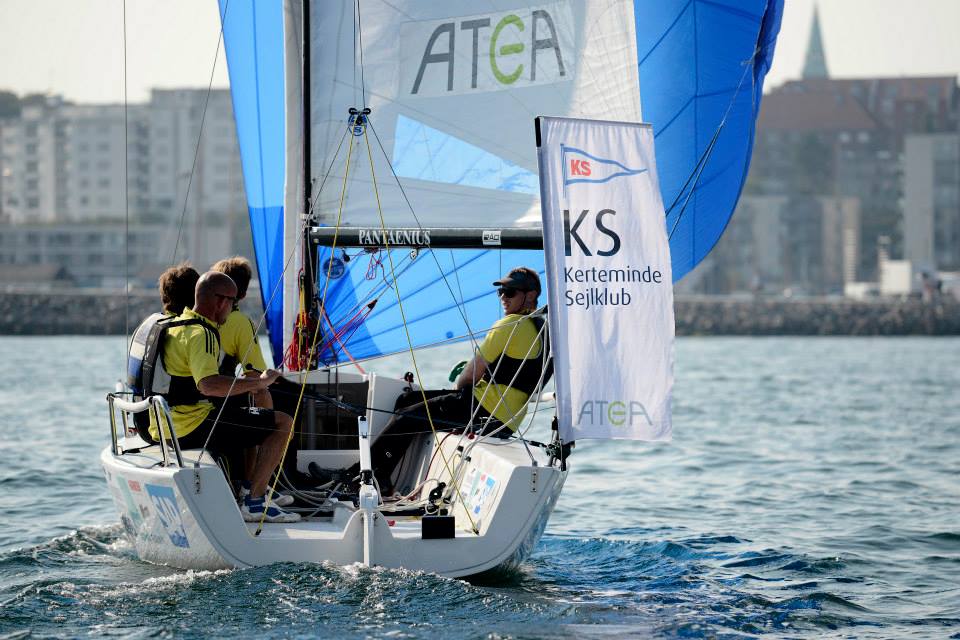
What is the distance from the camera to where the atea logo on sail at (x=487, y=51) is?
6.96 metres

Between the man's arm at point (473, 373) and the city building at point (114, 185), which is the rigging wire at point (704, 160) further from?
the city building at point (114, 185)

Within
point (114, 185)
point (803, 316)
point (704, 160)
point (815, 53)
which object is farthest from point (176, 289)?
point (815, 53)

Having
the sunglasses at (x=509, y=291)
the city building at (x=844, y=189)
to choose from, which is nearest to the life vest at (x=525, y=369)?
the sunglasses at (x=509, y=291)

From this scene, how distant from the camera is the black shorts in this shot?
19.1 ft

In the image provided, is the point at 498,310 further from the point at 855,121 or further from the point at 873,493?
the point at 855,121

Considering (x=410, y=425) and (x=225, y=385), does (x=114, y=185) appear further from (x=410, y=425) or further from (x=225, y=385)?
(x=225, y=385)

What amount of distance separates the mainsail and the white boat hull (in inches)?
66.9

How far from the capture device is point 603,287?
526cm

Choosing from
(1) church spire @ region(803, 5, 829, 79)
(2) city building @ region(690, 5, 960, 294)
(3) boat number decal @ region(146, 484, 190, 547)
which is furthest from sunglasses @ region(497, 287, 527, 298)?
(1) church spire @ region(803, 5, 829, 79)

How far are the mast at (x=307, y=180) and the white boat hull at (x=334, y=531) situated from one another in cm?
166

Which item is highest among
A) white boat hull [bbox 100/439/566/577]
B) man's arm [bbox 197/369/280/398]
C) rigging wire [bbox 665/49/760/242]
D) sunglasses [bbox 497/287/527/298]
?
rigging wire [bbox 665/49/760/242]

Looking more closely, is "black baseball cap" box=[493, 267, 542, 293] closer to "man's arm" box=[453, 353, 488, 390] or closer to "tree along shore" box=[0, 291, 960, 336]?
"man's arm" box=[453, 353, 488, 390]

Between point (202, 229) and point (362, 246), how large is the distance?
71.7 metres

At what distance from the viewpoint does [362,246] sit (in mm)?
6945
